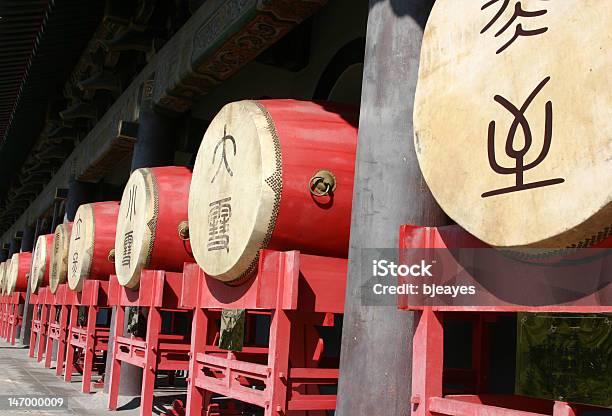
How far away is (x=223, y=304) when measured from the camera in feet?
13.7

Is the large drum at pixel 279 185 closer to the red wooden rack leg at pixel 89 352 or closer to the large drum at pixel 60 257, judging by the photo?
the red wooden rack leg at pixel 89 352

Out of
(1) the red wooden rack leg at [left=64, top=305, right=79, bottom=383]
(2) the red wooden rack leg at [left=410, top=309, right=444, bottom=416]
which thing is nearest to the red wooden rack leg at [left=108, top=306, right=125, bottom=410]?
(1) the red wooden rack leg at [left=64, top=305, right=79, bottom=383]

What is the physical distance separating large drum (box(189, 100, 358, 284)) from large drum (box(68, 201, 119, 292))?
4709 mm

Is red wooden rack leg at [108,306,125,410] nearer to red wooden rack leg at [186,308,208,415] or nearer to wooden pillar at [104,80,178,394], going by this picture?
wooden pillar at [104,80,178,394]

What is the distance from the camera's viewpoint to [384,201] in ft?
9.29

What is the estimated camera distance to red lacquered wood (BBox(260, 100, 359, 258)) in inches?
145

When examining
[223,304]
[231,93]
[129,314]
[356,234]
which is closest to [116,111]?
[231,93]

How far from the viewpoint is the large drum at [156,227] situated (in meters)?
5.93

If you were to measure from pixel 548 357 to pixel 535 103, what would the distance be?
2.26ft

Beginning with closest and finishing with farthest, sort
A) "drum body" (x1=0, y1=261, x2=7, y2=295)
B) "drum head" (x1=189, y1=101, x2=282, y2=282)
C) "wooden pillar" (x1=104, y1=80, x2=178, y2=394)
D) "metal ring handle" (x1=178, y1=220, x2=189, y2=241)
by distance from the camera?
"drum head" (x1=189, y1=101, x2=282, y2=282) < "metal ring handle" (x1=178, y1=220, x2=189, y2=241) < "wooden pillar" (x1=104, y1=80, x2=178, y2=394) < "drum body" (x1=0, y1=261, x2=7, y2=295)

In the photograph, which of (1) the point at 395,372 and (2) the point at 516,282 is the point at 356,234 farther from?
(2) the point at 516,282

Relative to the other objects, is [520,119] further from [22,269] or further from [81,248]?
[22,269]

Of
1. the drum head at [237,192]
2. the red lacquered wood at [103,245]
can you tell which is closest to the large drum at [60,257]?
the red lacquered wood at [103,245]

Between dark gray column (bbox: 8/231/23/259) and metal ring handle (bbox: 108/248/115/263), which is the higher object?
dark gray column (bbox: 8/231/23/259)
